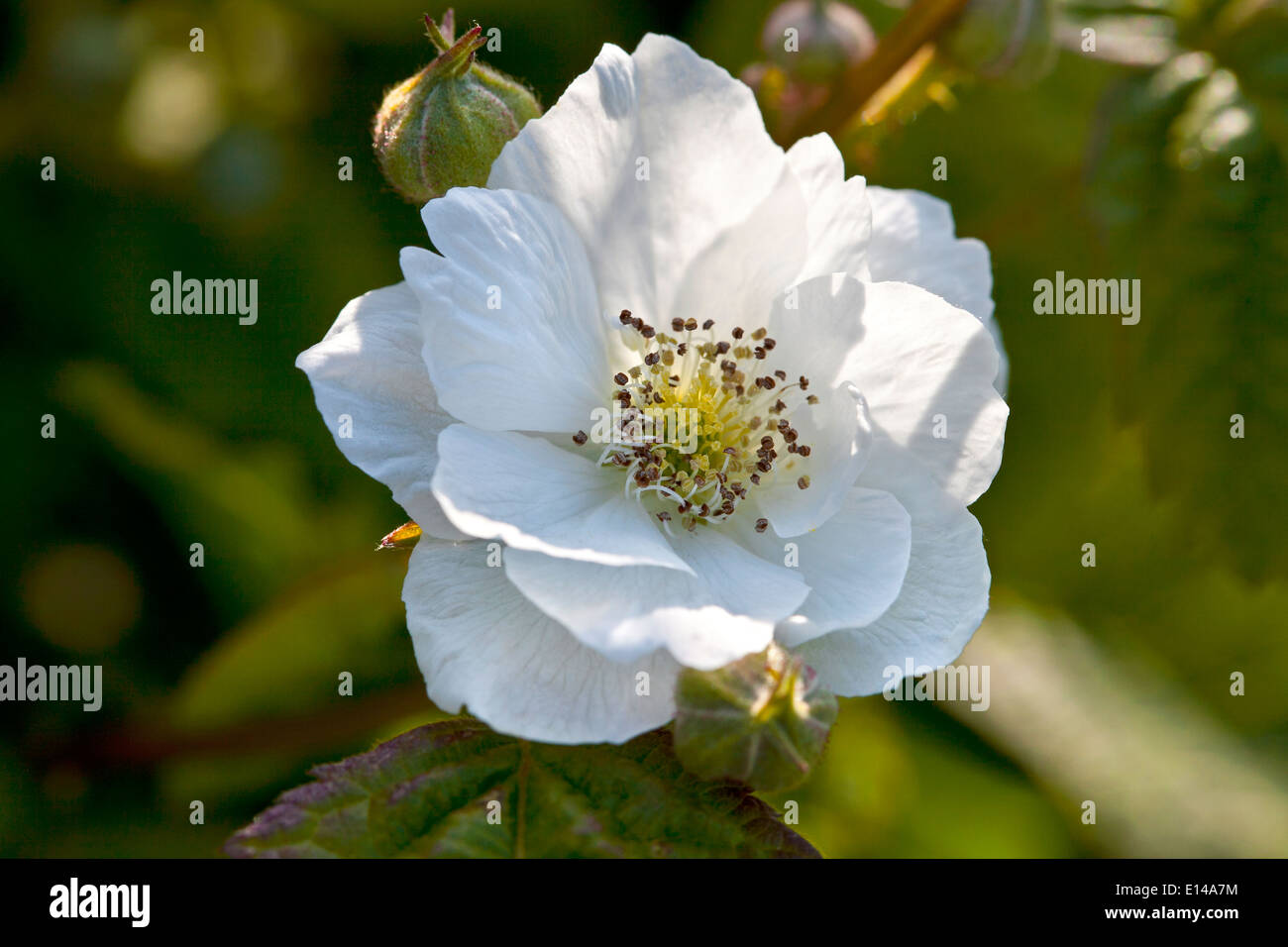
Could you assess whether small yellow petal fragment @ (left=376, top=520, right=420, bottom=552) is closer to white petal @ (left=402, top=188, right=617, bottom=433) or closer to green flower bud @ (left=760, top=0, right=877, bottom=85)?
white petal @ (left=402, top=188, right=617, bottom=433)

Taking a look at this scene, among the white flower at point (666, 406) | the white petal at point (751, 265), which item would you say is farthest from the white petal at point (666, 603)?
the white petal at point (751, 265)

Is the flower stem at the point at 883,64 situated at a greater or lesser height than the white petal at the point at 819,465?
greater

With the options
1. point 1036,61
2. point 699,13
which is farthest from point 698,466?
point 699,13

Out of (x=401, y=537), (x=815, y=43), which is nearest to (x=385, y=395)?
(x=401, y=537)

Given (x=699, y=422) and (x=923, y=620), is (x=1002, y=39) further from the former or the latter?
(x=923, y=620)

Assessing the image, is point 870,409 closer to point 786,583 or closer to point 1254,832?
point 786,583

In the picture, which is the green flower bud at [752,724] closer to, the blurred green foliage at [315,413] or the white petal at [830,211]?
the white petal at [830,211]
